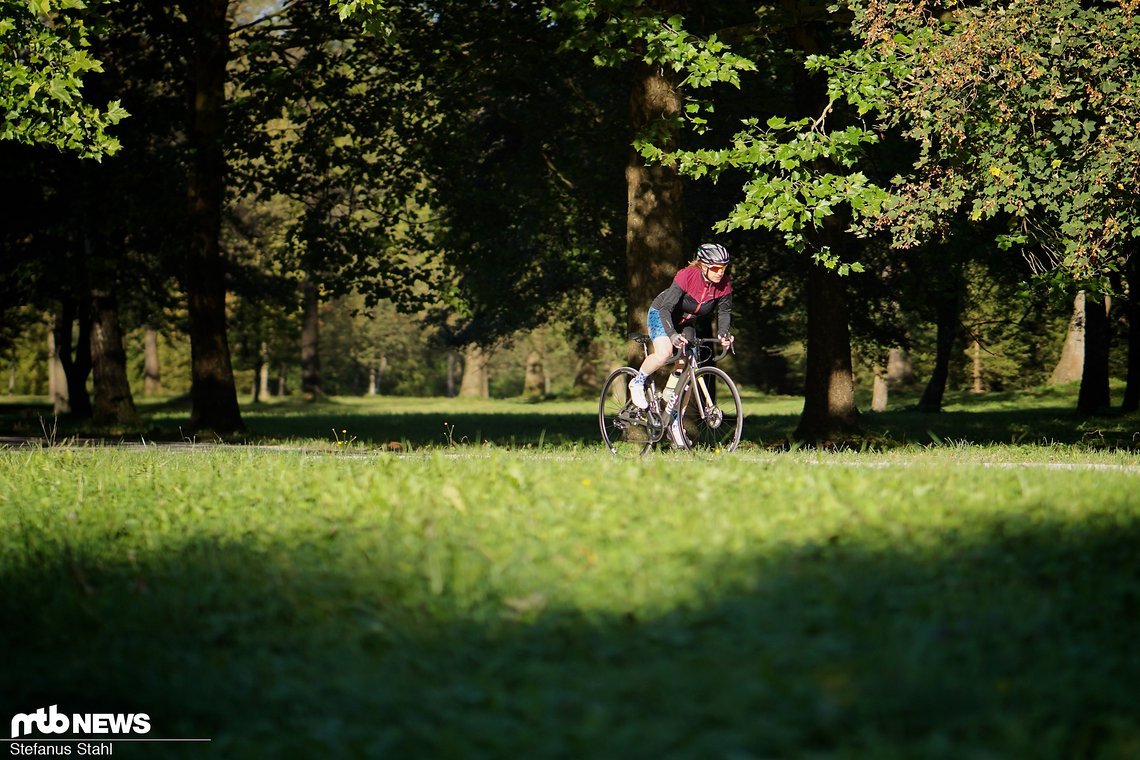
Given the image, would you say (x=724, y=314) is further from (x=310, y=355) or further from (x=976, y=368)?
(x=310, y=355)

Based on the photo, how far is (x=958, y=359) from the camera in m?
51.5

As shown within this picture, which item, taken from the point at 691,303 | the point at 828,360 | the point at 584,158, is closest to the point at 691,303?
the point at 691,303

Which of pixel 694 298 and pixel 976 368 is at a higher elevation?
pixel 694 298

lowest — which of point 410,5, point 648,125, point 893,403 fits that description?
point 893,403

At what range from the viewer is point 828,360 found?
56.2 feet

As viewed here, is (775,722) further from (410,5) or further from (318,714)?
(410,5)

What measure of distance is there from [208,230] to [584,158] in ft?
25.1

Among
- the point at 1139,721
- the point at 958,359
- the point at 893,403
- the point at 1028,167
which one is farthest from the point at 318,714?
the point at 958,359

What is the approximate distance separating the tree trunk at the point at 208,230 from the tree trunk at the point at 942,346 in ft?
41.0

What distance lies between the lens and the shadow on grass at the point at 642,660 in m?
3.88

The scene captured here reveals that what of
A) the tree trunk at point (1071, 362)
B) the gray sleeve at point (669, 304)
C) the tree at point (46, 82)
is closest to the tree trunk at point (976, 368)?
the tree trunk at point (1071, 362)

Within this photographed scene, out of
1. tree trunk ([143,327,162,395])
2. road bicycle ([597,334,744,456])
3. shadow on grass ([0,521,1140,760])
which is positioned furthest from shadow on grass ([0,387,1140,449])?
tree trunk ([143,327,162,395])

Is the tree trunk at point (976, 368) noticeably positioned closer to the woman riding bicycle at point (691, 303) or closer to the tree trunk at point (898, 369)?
the tree trunk at point (898, 369)

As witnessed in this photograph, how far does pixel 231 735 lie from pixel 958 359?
50346 millimetres
